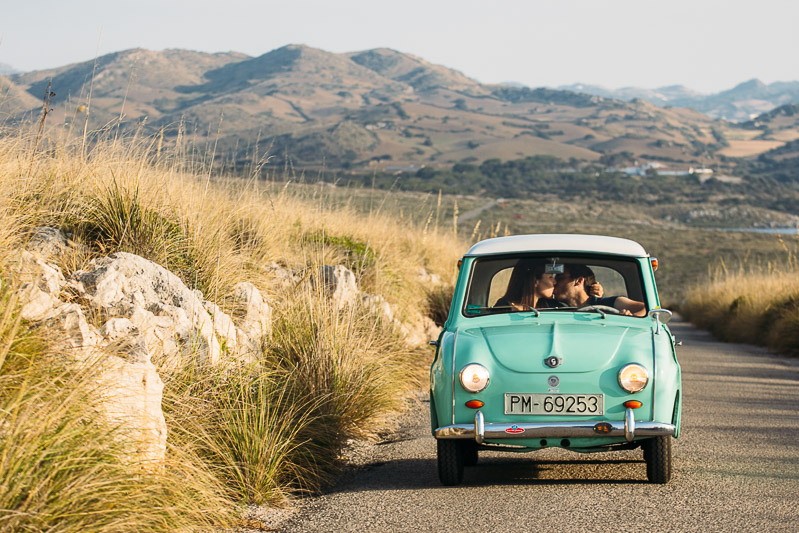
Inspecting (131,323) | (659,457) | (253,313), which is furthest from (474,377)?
(253,313)

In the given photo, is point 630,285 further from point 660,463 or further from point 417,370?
point 417,370

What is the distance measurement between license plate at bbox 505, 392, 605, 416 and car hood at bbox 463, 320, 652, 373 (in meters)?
0.17

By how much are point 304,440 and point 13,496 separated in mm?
3144

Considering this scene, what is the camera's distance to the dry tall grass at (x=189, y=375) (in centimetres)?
430

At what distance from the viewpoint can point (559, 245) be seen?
7.16m

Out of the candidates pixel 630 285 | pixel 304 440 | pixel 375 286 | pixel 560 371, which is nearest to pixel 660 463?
pixel 560 371

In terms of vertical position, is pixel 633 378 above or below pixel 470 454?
above

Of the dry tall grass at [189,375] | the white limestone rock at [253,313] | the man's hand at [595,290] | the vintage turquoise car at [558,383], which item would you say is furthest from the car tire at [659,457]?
the white limestone rock at [253,313]

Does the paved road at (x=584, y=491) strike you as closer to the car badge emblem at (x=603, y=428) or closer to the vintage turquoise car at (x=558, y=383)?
the vintage turquoise car at (x=558, y=383)

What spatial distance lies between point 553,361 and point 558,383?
0.48ft

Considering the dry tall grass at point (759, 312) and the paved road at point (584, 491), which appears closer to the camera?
the paved road at point (584, 491)

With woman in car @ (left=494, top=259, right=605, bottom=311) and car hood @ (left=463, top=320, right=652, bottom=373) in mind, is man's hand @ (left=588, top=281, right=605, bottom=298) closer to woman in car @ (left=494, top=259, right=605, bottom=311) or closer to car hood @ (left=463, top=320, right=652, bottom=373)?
woman in car @ (left=494, top=259, right=605, bottom=311)

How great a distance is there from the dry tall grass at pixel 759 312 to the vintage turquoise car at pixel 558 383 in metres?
10.3

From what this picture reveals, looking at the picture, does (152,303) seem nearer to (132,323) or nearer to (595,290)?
(132,323)
